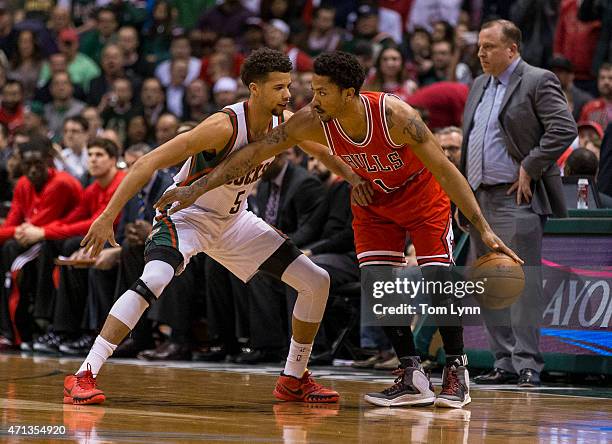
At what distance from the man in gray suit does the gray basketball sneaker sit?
56.6 inches

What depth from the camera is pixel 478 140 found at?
7.95 metres

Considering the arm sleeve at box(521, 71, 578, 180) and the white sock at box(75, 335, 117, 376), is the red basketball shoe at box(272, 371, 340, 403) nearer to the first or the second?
the white sock at box(75, 335, 117, 376)

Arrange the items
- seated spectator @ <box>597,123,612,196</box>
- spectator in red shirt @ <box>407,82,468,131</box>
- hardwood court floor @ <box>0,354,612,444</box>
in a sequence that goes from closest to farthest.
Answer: hardwood court floor @ <box>0,354,612,444</box> < seated spectator @ <box>597,123,612,196</box> < spectator in red shirt @ <box>407,82,468,131</box>

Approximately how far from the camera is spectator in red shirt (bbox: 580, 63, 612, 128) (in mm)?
10602

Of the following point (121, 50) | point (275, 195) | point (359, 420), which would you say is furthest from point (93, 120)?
point (359, 420)

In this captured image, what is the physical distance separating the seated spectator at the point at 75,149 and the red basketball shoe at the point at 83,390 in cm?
667

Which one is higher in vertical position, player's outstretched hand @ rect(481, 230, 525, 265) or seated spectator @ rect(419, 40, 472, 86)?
seated spectator @ rect(419, 40, 472, 86)

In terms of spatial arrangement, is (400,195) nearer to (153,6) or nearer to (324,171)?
(324,171)

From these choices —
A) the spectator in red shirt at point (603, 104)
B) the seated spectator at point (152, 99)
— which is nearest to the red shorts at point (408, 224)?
the spectator in red shirt at point (603, 104)

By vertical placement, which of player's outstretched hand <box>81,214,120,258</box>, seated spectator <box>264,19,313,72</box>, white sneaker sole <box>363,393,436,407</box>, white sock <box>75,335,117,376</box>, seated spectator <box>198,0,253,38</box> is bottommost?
white sneaker sole <box>363,393,436,407</box>

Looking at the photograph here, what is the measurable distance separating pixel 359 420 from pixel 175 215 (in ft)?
5.40

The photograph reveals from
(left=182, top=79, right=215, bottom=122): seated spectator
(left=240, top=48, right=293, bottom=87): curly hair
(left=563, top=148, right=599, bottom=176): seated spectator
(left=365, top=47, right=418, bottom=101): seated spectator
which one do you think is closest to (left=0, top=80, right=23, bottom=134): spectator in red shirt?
(left=182, top=79, right=215, bottom=122): seated spectator

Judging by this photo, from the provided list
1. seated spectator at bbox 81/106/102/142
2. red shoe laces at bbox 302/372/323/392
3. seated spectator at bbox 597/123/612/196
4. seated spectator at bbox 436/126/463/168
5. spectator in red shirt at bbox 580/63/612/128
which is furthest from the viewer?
seated spectator at bbox 81/106/102/142

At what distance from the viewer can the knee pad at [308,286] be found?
659cm
